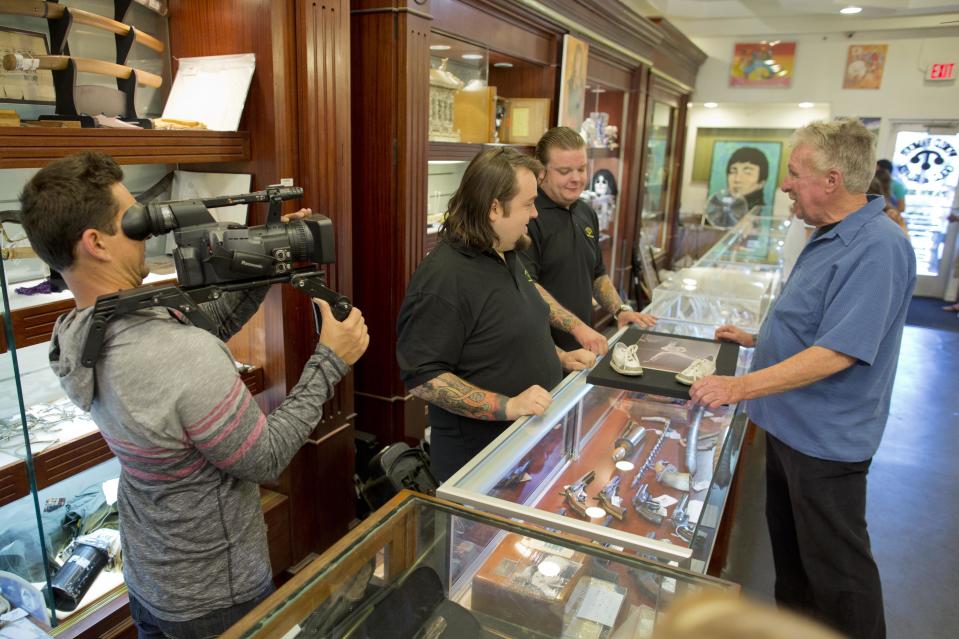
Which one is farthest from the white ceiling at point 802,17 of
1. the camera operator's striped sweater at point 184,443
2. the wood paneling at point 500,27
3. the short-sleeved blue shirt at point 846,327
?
the camera operator's striped sweater at point 184,443

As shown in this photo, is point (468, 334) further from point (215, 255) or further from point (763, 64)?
point (763, 64)

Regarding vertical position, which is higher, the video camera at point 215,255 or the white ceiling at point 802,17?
the white ceiling at point 802,17

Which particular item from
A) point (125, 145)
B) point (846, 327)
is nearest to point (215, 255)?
point (125, 145)

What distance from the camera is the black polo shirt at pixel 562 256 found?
2889 millimetres

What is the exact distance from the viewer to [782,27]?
8.36 m

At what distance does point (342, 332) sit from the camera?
4.36 ft

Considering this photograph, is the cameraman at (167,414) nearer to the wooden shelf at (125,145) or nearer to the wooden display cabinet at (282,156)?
the wooden shelf at (125,145)

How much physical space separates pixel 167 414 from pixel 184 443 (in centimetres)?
9

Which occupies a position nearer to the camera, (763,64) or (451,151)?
(451,151)

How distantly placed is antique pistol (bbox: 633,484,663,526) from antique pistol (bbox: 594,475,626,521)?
0.13 ft

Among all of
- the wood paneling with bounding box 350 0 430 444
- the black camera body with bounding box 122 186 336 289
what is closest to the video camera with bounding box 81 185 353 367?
the black camera body with bounding box 122 186 336 289

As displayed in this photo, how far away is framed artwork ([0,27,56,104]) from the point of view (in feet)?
6.45

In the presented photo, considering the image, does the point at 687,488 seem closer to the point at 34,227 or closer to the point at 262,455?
the point at 262,455

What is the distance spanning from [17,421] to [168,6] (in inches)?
65.3
